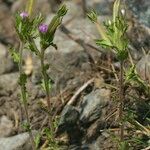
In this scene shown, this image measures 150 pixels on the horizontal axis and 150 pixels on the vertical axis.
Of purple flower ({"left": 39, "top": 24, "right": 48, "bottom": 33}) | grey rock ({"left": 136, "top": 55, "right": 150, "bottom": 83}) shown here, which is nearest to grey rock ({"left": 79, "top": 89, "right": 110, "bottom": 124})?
grey rock ({"left": 136, "top": 55, "right": 150, "bottom": 83})

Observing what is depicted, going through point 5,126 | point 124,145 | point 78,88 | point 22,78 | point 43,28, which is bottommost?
point 124,145

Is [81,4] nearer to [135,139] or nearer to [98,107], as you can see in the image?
[98,107]

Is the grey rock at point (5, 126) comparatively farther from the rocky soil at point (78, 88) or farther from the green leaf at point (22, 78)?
the green leaf at point (22, 78)

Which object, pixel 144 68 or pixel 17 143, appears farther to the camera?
pixel 144 68

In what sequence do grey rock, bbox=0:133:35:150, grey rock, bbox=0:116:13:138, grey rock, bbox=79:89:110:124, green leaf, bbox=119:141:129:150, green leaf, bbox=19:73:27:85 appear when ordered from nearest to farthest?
green leaf, bbox=119:141:129:150, green leaf, bbox=19:73:27:85, grey rock, bbox=0:133:35:150, grey rock, bbox=79:89:110:124, grey rock, bbox=0:116:13:138

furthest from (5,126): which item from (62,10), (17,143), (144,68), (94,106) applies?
(62,10)

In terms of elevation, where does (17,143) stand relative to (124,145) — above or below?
above

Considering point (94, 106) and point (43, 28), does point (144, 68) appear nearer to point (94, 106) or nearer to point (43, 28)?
point (94, 106)

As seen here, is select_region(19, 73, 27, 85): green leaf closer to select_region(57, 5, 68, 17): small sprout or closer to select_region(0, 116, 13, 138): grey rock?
select_region(57, 5, 68, 17): small sprout
